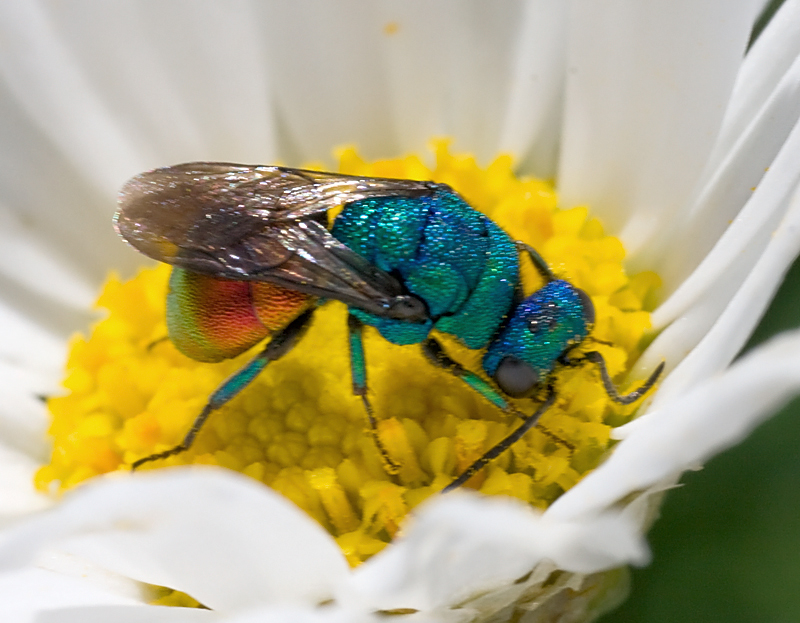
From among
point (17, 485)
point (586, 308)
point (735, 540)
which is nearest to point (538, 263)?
point (586, 308)

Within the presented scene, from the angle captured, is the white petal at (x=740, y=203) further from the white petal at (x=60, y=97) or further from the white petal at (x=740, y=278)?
the white petal at (x=60, y=97)

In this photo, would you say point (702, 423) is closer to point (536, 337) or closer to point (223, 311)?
point (536, 337)

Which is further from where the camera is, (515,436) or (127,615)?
(515,436)

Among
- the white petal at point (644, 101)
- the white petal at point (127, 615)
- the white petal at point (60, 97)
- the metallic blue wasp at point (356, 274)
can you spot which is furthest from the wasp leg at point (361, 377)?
the white petal at point (60, 97)

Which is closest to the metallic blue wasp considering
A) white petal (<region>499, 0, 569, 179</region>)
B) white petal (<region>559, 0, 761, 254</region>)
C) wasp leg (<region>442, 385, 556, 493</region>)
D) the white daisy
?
wasp leg (<region>442, 385, 556, 493</region>)

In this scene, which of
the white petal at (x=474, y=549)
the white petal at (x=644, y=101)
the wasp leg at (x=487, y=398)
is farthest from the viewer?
the white petal at (x=644, y=101)

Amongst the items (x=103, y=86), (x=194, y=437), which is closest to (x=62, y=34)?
(x=103, y=86)
